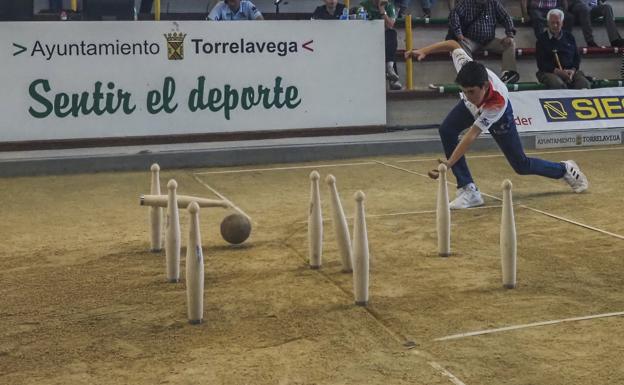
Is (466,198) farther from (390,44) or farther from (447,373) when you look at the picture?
(390,44)

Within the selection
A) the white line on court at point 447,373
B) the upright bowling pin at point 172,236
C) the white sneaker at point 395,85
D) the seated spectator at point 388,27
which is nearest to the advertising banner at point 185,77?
the seated spectator at point 388,27

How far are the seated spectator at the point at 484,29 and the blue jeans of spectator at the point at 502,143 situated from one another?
5949 millimetres

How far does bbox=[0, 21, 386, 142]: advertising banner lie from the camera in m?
12.8

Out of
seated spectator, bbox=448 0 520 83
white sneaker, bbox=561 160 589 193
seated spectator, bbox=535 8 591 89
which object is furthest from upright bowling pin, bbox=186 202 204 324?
seated spectator, bbox=535 8 591 89

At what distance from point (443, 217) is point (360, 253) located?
5.06ft

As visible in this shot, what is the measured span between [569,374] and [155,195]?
381cm

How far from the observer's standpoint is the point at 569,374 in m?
4.60

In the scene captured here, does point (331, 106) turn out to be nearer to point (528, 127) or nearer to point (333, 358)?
point (528, 127)

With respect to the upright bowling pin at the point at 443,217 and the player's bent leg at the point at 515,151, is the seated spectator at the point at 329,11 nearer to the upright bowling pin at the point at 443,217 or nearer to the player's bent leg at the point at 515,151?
the player's bent leg at the point at 515,151

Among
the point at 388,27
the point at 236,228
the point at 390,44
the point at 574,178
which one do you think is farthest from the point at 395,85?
the point at 236,228

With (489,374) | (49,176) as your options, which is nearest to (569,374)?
(489,374)

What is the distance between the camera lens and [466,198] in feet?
30.9

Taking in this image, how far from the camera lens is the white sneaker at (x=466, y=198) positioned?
9.37m

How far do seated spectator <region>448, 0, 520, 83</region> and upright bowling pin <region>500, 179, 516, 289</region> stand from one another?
966 cm
